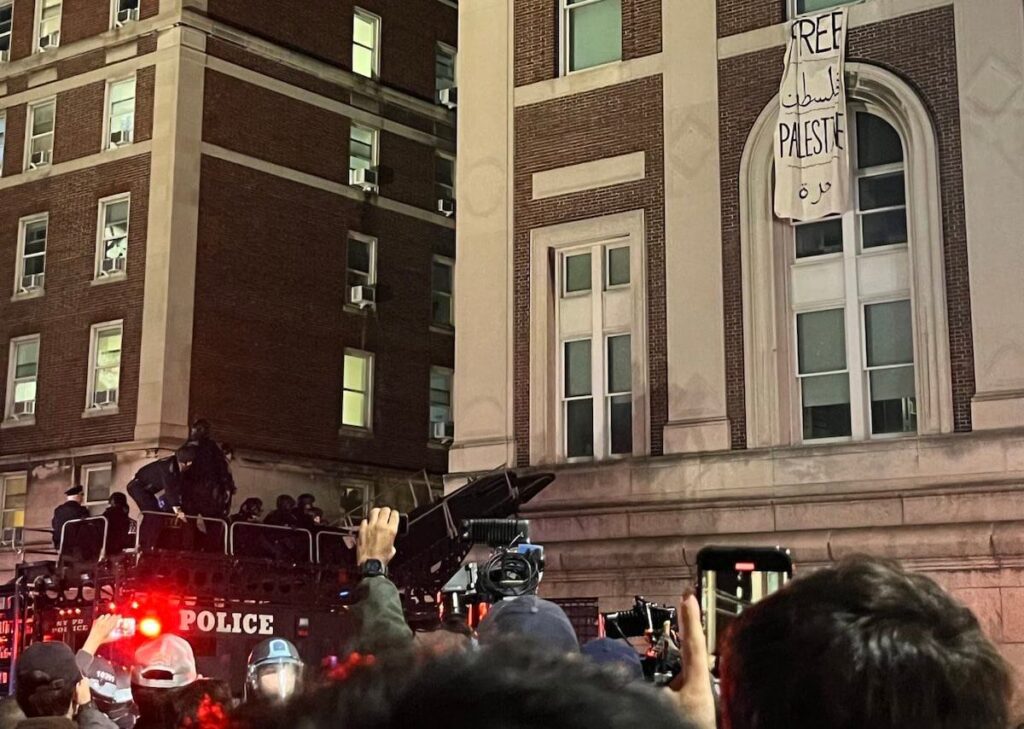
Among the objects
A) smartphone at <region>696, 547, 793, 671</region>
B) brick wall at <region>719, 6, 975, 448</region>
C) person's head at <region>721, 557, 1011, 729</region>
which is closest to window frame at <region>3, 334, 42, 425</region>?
brick wall at <region>719, 6, 975, 448</region>

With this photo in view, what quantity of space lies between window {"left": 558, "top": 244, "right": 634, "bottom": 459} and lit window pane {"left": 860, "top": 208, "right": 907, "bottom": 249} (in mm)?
3681

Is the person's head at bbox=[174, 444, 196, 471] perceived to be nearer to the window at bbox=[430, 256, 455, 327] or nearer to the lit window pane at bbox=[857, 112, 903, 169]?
the lit window pane at bbox=[857, 112, 903, 169]

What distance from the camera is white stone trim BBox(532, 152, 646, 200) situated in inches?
859

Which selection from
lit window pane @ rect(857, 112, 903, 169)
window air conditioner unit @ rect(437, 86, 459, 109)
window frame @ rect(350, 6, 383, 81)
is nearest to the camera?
lit window pane @ rect(857, 112, 903, 169)

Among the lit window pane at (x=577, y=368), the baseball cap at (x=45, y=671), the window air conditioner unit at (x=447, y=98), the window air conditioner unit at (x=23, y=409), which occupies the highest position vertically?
the window air conditioner unit at (x=447, y=98)

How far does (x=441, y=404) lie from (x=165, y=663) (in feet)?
102

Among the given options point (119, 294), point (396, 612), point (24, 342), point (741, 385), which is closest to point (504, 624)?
point (396, 612)

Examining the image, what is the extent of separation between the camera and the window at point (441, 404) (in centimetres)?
3688

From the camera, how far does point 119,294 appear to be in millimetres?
32406

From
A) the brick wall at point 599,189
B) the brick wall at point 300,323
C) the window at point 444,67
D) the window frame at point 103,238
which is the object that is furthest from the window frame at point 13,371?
the brick wall at point 599,189

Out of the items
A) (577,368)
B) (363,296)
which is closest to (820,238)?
(577,368)

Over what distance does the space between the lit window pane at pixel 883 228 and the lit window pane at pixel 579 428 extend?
484 cm

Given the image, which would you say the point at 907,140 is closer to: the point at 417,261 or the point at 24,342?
the point at 417,261

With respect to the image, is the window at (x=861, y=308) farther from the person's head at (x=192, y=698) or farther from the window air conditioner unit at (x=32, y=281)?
the window air conditioner unit at (x=32, y=281)
